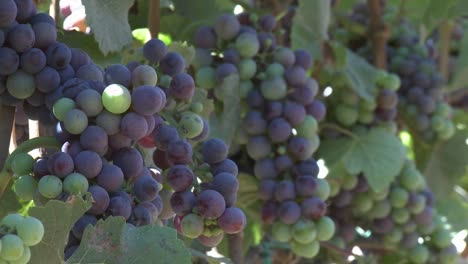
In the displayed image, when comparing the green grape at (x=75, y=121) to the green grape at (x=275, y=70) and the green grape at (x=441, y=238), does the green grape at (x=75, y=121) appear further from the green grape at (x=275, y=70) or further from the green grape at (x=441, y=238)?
the green grape at (x=441, y=238)

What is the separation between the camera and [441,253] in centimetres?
194

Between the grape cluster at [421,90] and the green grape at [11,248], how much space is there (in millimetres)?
1567

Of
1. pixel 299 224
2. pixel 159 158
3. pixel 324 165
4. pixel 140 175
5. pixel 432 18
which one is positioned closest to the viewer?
pixel 140 175

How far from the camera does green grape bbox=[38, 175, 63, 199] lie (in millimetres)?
801

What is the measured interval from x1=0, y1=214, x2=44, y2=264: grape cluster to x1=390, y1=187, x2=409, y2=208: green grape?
1251 mm

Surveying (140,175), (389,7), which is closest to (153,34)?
(140,175)

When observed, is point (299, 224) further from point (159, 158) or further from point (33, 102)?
point (33, 102)

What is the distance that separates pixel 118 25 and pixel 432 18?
1.22 m

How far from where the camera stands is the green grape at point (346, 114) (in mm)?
1912

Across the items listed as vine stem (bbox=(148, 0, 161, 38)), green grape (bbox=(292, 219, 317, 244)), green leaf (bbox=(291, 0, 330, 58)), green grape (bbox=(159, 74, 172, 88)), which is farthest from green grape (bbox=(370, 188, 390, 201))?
green grape (bbox=(159, 74, 172, 88))

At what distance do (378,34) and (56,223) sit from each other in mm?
1559

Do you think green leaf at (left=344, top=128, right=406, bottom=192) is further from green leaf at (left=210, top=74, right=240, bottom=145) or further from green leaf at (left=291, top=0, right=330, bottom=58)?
green leaf at (left=210, top=74, right=240, bottom=145)

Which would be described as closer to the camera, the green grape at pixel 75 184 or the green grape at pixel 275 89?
the green grape at pixel 75 184

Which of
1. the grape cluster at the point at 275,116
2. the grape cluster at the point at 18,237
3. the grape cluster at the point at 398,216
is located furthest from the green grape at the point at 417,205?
the grape cluster at the point at 18,237
